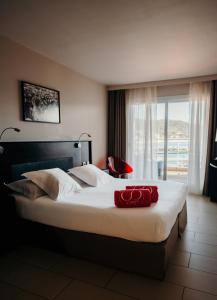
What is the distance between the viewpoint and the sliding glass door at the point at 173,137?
15.6 ft

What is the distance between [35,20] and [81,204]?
201cm

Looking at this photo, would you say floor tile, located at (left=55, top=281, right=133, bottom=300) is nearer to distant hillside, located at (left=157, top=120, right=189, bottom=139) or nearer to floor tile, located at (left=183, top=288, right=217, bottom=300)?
floor tile, located at (left=183, top=288, right=217, bottom=300)

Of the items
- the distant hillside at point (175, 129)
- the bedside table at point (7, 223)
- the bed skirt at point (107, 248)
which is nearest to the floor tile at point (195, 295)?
the bed skirt at point (107, 248)

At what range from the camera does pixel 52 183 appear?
246 cm

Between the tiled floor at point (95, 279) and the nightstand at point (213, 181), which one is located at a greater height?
the nightstand at point (213, 181)

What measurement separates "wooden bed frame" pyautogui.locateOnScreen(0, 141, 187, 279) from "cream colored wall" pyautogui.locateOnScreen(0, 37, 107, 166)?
0.81 feet

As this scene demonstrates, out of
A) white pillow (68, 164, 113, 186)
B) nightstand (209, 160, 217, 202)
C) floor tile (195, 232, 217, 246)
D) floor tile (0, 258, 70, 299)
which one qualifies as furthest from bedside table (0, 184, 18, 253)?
nightstand (209, 160, 217, 202)

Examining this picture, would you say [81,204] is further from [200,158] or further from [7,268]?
[200,158]

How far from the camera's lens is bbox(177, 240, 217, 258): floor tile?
227 centimetres

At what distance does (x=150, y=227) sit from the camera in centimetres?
179

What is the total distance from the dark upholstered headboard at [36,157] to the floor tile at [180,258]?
2071 mm

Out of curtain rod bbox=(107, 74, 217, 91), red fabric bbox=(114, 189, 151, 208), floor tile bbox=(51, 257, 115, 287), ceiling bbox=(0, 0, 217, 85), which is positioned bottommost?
floor tile bbox=(51, 257, 115, 287)

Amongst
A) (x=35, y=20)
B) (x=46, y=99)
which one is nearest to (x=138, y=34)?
(x=35, y=20)

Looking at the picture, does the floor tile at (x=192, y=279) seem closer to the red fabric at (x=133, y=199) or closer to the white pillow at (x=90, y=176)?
the red fabric at (x=133, y=199)
